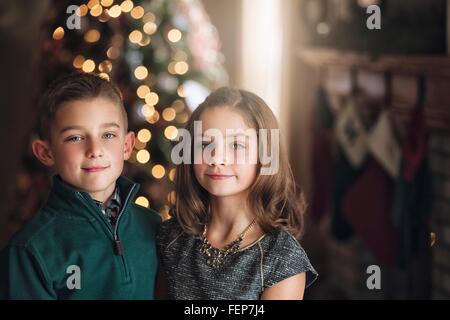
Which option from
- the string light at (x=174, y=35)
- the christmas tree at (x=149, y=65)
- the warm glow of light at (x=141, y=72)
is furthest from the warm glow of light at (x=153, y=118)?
the string light at (x=174, y=35)

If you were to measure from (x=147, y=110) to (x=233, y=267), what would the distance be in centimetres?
105

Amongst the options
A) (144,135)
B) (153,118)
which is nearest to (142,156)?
(144,135)

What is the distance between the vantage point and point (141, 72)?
1722 millimetres

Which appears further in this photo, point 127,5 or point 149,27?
point 149,27

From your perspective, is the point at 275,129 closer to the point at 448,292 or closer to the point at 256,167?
the point at 256,167

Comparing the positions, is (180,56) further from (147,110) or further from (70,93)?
(70,93)

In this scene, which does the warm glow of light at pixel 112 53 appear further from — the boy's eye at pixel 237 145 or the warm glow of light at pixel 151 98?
the boy's eye at pixel 237 145

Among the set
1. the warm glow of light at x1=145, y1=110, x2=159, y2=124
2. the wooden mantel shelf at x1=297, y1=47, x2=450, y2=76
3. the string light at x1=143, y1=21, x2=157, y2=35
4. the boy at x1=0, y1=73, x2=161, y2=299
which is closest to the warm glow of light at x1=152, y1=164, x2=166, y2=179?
the warm glow of light at x1=145, y1=110, x2=159, y2=124

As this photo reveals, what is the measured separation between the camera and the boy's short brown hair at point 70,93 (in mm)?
690

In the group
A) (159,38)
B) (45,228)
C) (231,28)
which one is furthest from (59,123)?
(231,28)

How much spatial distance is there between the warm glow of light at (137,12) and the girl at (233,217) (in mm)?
1023

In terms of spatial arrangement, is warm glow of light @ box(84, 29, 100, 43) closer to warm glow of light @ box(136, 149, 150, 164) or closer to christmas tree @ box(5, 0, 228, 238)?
christmas tree @ box(5, 0, 228, 238)

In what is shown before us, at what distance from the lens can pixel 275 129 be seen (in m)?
0.73

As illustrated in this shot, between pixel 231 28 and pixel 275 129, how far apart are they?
248cm
